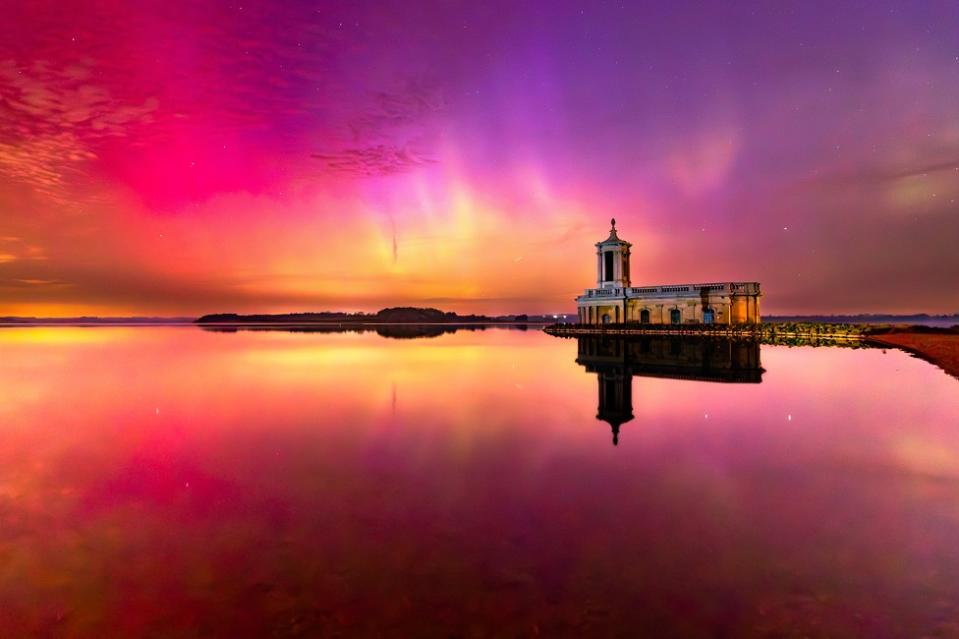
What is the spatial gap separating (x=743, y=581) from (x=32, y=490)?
1422 cm

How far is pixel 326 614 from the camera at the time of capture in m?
5.96

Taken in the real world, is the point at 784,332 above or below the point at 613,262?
below

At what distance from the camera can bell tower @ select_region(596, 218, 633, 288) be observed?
75.1 metres

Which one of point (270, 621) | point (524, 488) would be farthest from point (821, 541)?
point (270, 621)

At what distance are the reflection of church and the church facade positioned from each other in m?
23.7

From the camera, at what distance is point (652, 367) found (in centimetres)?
3244

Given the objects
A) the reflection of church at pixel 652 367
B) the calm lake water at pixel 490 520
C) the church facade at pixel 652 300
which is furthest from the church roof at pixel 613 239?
the calm lake water at pixel 490 520

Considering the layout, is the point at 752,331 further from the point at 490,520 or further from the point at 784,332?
the point at 490,520

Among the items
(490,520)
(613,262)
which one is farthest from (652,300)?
(490,520)

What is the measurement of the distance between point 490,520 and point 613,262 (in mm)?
70955

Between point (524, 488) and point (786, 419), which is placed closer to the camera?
point (524, 488)

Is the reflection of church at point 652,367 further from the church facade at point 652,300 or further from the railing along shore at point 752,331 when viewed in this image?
the church facade at point 652,300

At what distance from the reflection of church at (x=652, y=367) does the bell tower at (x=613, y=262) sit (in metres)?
28.5

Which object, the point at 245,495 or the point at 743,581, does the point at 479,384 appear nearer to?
the point at 245,495
